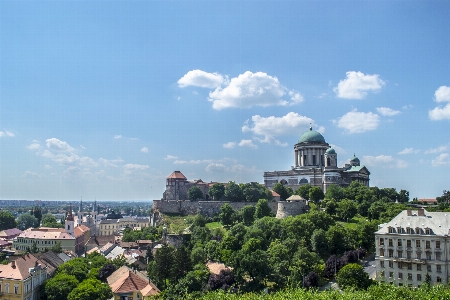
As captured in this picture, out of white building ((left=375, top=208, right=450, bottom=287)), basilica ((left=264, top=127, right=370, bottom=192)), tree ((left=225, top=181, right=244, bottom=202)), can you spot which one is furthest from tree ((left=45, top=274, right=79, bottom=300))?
basilica ((left=264, top=127, right=370, bottom=192))

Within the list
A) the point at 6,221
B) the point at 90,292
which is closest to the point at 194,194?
the point at 90,292

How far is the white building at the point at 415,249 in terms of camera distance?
43.2m

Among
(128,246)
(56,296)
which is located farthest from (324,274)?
(128,246)

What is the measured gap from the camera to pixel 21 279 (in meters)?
44.7

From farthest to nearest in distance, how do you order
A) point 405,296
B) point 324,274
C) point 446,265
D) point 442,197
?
point 442,197 < point 324,274 < point 446,265 < point 405,296

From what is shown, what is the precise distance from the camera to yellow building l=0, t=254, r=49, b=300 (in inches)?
1759

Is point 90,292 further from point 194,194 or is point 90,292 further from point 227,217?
point 194,194

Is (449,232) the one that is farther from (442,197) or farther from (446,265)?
(442,197)

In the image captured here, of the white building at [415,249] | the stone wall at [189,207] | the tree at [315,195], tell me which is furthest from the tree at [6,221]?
the white building at [415,249]

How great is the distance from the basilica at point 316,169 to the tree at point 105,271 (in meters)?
54.9

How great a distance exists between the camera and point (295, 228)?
193 ft

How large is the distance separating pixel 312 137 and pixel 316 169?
35.9ft

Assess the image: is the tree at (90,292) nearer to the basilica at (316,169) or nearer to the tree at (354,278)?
the tree at (354,278)

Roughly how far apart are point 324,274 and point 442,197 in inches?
2172
